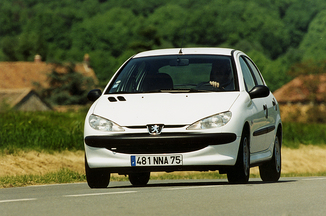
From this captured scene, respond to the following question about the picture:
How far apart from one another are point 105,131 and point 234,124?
1558 mm

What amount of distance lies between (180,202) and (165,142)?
4.28 ft

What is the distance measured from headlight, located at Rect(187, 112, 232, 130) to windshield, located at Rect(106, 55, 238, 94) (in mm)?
855

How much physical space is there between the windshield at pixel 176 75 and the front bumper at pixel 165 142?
42.3 inches

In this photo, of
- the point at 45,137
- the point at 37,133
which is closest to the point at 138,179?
the point at 45,137

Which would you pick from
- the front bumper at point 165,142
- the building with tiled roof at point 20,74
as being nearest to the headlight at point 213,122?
the front bumper at point 165,142

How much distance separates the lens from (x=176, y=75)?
9.95m

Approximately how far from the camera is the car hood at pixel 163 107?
8328mm

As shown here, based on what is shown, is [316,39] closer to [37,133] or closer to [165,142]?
[37,133]

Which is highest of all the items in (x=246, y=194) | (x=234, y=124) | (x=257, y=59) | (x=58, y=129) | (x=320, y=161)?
(x=234, y=124)

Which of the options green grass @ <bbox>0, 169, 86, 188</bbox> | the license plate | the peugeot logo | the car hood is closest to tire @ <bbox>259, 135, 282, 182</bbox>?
the car hood

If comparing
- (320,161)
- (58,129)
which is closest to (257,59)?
(320,161)

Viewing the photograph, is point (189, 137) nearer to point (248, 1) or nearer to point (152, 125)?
point (152, 125)

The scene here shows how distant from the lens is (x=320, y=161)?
3297 cm

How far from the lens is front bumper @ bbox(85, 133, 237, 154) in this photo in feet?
27.0
